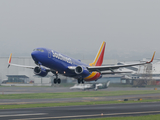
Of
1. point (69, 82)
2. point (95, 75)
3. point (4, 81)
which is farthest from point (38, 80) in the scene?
point (95, 75)

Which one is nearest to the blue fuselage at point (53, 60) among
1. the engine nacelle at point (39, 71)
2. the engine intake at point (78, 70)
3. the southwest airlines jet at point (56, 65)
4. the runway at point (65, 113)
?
the southwest airlines jet at point (56, 65)

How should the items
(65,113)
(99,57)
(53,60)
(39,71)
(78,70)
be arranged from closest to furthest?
(65,113) < (53,60) < (78,70) < (39,71) < (99,57)

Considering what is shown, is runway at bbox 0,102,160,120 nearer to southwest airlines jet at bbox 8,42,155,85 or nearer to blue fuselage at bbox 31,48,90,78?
southwest airlines jet at bbox 8,42,155,85

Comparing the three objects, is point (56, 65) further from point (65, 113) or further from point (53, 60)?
point (65, 113)

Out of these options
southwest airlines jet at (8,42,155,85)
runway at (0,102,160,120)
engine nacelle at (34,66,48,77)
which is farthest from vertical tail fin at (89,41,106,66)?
runway at (0,102,160,120)

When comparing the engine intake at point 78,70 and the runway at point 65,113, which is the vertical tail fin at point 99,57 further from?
the runway at point 65,113

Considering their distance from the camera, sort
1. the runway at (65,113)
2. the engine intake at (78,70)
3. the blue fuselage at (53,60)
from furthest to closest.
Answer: the engine intake at (78,70)
the blue fuselage at (53,60)
the runway at (65,113)

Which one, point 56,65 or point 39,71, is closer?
point 56,65

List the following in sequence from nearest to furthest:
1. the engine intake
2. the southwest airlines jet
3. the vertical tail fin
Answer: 1. the southwest airlines jet
2. the engine intake
3. the vertical tail fin

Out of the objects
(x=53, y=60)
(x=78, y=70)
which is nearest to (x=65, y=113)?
(x=53, y=60)

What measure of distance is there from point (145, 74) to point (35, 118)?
107m

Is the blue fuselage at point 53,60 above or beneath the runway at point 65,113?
above

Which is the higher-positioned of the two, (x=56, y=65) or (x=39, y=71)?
(x=56, y=65)

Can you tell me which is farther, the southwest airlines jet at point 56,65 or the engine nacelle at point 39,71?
the engine nacelle at point 39,71
